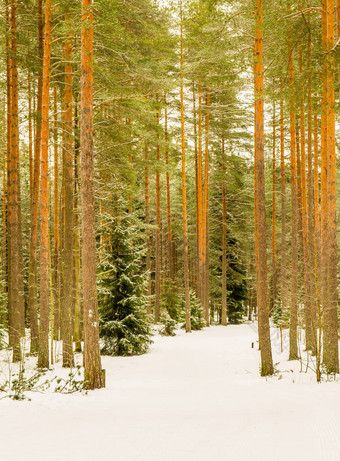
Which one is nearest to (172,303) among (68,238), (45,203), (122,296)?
(122,296)

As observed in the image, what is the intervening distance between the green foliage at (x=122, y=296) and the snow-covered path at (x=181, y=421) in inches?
127

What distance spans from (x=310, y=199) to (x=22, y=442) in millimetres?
9977

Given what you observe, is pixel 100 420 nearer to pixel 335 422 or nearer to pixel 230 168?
pixel 335 422

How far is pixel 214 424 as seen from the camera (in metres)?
5.24

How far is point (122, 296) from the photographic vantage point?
Result: 42.1 feet

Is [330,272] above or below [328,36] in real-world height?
below

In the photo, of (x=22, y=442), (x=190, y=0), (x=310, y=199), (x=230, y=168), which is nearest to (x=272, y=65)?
(x=310, y=199)

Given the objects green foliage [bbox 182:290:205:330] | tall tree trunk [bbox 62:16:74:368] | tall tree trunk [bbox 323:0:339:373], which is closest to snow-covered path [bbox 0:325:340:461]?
Result: tall tree trunk [bbox 323:0:339:373]

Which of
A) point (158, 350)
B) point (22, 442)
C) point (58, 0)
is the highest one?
point (58, 0)

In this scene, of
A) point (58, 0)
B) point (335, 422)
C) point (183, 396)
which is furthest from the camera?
point (58, 0)

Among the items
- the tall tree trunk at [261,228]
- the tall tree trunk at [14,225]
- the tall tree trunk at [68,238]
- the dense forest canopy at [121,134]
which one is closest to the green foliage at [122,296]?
the dense forest canopy at [121,134]

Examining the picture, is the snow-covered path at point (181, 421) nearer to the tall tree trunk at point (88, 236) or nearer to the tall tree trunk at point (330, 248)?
the tall tree trunk at point (88, 236)

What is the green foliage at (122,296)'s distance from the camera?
498 inches

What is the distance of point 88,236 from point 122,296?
18.6 ft
